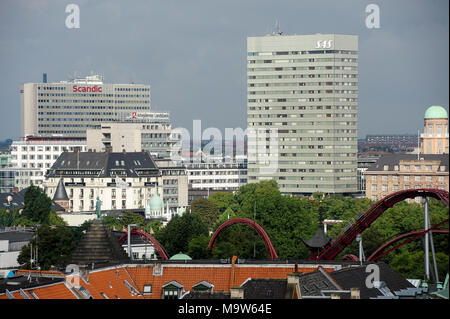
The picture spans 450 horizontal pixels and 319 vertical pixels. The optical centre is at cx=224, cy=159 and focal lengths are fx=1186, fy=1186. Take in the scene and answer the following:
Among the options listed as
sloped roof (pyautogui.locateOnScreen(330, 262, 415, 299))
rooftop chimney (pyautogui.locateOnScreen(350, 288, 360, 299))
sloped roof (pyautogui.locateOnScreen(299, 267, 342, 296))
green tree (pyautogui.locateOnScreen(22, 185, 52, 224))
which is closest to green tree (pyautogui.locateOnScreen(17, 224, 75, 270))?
sloped roof (pyautogui.locateOnScreen(330, 262, 415, 299))

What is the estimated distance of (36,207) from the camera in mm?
193625

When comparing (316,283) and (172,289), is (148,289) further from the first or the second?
(316,283)

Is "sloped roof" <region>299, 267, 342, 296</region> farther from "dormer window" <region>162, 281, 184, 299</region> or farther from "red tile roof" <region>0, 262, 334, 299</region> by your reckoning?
"dormer window" <region>162, 281, 184, 299</region>

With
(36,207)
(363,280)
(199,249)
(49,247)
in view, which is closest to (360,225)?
(199,249)

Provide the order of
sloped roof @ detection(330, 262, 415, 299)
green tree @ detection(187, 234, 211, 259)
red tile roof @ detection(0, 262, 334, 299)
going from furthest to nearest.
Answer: green tree @ detection(187, 234, 211, 259)
red tile roof @ detection(0, 262, 334, 299)
sloped roof @ detection(330, 262, 415, 299)

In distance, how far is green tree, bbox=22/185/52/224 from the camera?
192 meters

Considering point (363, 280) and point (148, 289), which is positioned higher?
point (363, 280)

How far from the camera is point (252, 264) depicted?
7619cm

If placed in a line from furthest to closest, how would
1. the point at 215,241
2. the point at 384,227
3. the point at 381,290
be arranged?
the point at 384,227
the point at 215,241
the point at 381,290
